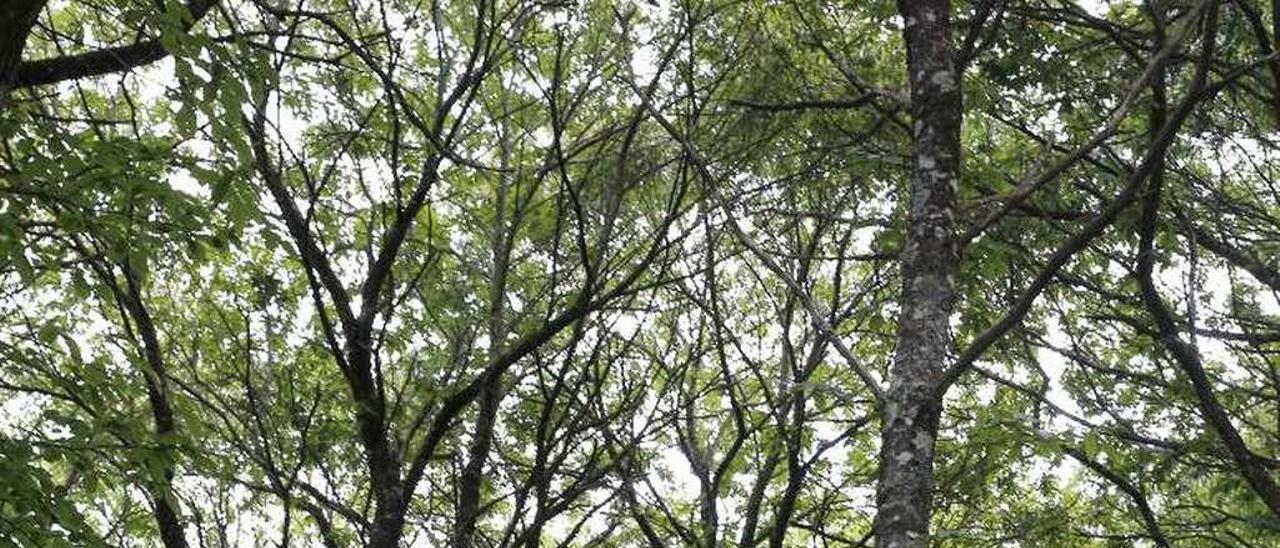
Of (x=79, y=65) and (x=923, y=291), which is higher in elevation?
(x=79, y=65)

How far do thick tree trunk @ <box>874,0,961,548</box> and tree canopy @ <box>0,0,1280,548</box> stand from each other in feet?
0.04

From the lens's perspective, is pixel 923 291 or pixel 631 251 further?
pixel 631 251

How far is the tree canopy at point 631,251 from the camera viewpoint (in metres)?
4.62

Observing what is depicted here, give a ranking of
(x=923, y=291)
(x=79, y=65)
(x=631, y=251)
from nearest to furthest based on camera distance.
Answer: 1. (x=923, y=291)
2. (x=79, y=65)
3. (x=631, y=251)

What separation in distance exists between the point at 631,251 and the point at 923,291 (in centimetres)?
484

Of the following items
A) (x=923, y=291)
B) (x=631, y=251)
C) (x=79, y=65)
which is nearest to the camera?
(x=923, y=291)

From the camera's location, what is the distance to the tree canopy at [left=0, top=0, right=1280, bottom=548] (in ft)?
15.1

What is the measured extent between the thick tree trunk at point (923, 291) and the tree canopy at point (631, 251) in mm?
13

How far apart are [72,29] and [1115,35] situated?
6.69 meters

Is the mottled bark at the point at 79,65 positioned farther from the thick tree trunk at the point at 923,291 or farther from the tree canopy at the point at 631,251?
the thick tree trunk at the point at 923,291

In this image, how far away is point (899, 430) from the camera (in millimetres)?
3748

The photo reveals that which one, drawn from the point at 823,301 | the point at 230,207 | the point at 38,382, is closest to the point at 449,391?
the point at 230,207

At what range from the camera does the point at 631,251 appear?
28.7ft

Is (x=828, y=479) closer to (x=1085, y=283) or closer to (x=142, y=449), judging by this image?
(x=1085, y=283)
